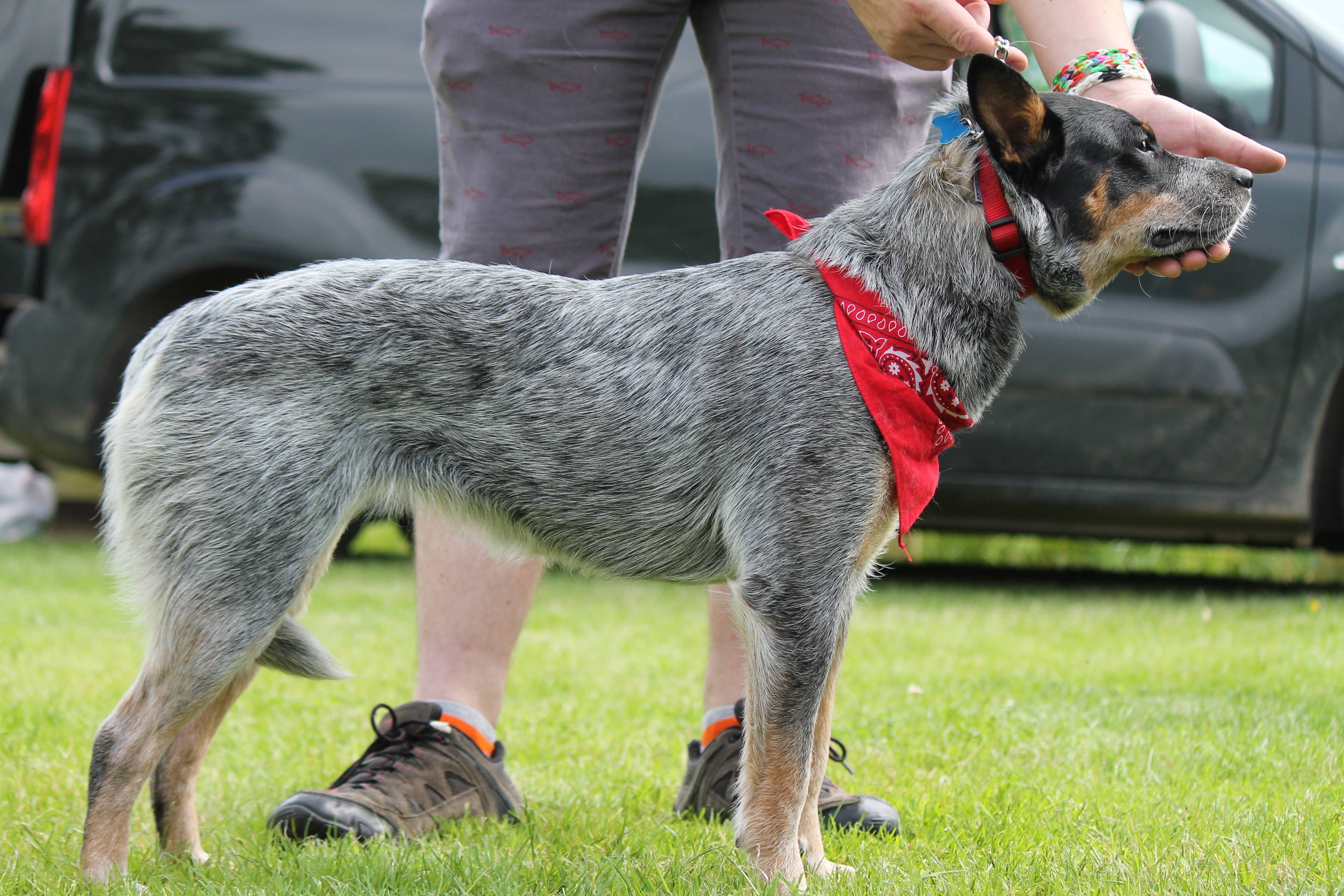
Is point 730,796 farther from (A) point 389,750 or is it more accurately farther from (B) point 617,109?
(B) point 617,109

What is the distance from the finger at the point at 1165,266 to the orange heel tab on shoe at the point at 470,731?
181 centimetres

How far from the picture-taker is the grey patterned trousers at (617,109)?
2.79 m

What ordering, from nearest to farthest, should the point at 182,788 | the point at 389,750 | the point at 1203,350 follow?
the point at 182,788 < the point at 389,750 < the point at 1203,350

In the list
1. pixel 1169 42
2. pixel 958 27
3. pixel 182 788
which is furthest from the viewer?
pixel 1169 42

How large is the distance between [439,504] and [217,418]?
0.45 metres

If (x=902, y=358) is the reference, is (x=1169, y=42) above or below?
above

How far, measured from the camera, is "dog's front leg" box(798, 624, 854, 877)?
2.51m

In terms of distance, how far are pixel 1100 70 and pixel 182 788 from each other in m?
2.47

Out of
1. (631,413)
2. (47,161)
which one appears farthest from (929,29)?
(47,161)

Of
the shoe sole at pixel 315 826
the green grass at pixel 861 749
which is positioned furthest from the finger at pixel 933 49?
the shoe sole at pixel 315 826

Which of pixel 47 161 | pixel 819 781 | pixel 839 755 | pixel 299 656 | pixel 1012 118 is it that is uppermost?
pixel 1012 118

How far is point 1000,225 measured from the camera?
94.0 inches

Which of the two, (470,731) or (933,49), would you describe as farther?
(470,731)

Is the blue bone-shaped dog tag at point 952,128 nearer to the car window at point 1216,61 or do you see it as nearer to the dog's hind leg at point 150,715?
the dog's hind leg at point 150,715
